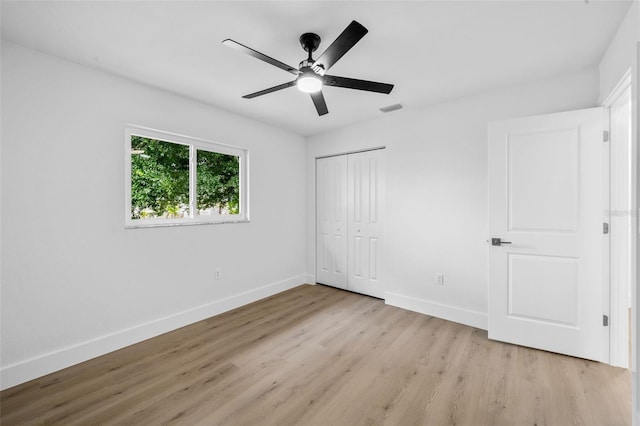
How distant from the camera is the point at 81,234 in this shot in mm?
2357

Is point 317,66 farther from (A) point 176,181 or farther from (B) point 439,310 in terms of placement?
(B) point 439,310

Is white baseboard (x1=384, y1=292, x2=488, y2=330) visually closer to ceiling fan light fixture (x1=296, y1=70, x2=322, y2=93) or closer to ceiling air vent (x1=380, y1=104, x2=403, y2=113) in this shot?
ceiling air vent (x1=380, y1=104, x2=403, y2=113)

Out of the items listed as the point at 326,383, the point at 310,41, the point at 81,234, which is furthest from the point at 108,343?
the point at 310,41

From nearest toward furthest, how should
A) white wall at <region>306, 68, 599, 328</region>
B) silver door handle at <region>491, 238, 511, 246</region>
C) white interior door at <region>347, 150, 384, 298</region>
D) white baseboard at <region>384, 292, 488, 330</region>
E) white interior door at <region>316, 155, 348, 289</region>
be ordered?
silver door handle at <region>491, 238, 511, 246</region>
white wall at <region>306, 68, 599, 328</region>
white baseboard at <region>384, 292, 488, 330</region>
white interior door at <region>347, 150, 384, 298</region>
white interior door at <region>316, 155, 348, 289</region>

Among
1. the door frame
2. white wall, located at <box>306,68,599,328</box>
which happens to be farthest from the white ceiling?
the door frame

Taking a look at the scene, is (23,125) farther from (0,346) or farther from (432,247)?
(432,247)

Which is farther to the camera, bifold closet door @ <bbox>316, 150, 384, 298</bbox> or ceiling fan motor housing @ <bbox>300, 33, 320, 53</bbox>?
bifold closet door @ <bbox>316, 150, 384, 298</bbox>

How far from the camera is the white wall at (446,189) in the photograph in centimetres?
276

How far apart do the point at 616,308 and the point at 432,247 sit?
152 cm

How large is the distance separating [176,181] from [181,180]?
6 centimetres

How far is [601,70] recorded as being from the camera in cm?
235

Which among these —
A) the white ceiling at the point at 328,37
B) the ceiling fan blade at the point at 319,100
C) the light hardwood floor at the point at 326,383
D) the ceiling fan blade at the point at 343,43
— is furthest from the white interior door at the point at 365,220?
the ceiling fan blade at the point at 343,43

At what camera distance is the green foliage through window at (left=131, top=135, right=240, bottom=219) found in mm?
2795

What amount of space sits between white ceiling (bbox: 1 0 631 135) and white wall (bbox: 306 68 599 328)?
0.72 ft
